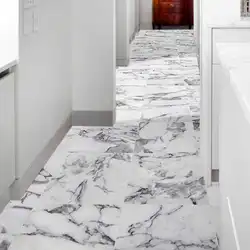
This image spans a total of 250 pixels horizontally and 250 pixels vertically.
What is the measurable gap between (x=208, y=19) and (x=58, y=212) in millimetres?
1372

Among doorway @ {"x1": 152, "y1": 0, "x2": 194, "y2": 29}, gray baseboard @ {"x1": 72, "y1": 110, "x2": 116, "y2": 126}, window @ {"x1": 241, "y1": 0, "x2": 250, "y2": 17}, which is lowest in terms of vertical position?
gray baseboard @ {"x1": 72, "y1": 110, "x2": 116, "y2": 126}

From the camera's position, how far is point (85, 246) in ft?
8.84

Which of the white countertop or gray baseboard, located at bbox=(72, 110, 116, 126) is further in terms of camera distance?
gray baseboard, located at bbox=(72, 110, 116, 126)

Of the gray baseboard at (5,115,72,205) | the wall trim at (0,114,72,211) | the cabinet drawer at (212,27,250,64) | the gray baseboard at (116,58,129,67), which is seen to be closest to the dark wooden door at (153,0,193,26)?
the gray baseboard at (116,58,129,67)

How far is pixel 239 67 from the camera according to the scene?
1.68 m

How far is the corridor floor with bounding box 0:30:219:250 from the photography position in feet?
9.13

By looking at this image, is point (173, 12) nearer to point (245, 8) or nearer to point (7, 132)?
point (245, 8)

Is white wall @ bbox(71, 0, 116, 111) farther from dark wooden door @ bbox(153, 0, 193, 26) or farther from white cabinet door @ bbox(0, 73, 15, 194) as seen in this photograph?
dark wooden door @ bbox(153, 0, 193, 26)

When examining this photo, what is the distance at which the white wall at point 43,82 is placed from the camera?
3303 mm

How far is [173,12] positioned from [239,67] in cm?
1340

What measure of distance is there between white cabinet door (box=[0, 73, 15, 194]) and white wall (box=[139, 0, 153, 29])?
12.3 meters

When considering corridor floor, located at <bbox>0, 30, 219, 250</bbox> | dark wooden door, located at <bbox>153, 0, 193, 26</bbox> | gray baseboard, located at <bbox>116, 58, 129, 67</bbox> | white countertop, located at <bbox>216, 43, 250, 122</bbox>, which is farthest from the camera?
dark wooden door, located at <bbox>153, 0, 193, 26</bbox>

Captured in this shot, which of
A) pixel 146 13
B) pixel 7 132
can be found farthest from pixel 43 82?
pixel 146 13

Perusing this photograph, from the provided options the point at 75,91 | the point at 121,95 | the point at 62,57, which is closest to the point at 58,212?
the point at 62,57
